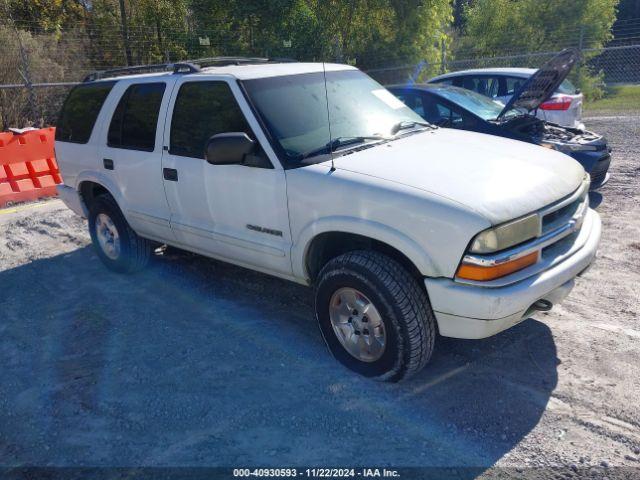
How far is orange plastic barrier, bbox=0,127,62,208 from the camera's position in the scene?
352 inches

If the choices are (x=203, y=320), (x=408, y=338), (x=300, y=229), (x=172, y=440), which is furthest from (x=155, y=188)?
(x=408, y=338)

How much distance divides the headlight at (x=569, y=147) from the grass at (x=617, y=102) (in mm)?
11467

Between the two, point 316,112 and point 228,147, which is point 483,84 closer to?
point 316,112

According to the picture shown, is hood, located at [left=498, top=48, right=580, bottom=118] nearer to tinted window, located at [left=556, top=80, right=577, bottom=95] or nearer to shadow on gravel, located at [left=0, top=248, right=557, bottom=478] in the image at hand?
tinted window, located at [left=556, top=80, right=577, bottom=95]

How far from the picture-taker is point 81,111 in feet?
18.8

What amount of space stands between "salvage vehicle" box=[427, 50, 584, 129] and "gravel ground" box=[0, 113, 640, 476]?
4.94 metres

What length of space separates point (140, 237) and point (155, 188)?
907mm

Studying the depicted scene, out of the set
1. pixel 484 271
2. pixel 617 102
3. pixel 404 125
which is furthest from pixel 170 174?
pixel 617 102

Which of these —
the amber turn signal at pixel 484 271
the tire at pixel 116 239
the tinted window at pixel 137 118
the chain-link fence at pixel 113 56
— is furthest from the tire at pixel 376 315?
the chain-link fence at pixel 113 56

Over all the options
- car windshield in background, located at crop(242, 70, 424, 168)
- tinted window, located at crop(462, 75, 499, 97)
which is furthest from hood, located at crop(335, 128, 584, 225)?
tinted window, located at crop(462, 75, 499, 97)

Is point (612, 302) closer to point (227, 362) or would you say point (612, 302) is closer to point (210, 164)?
point (227, 362)

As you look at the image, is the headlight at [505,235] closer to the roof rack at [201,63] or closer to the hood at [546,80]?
the roof rack at [201,63]

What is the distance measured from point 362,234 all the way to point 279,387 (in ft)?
3.70

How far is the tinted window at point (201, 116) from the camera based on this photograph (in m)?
4.17
